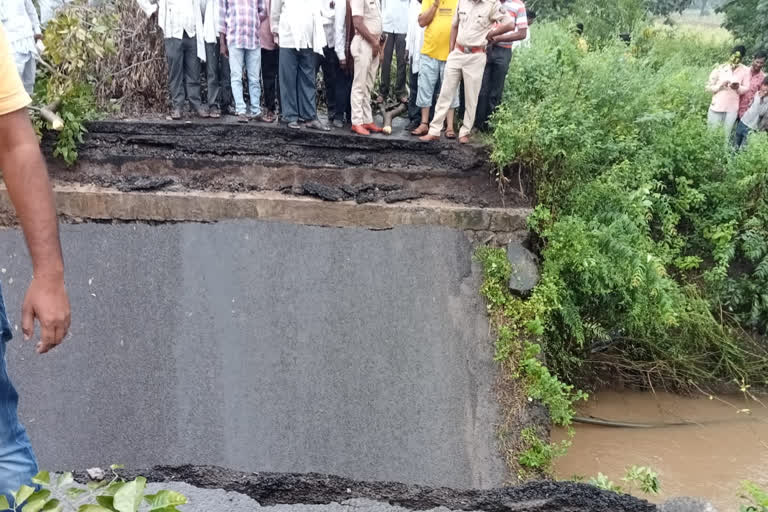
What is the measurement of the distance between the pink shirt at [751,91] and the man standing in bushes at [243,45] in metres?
5.11

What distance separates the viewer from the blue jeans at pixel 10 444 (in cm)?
158

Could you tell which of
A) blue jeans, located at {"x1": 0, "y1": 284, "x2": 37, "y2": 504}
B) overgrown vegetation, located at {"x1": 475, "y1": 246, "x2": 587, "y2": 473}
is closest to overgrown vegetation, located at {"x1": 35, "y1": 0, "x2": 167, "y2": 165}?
overgrown vegetation, located at {"x1": 475, "y1": 246, "x2": 587, "y2": 473}

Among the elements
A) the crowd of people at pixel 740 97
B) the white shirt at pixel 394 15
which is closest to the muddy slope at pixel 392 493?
the white shirt at pixel 394 15

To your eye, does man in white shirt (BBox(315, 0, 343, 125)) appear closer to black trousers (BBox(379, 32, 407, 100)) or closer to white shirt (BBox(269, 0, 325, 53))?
white shirt (BBox(269, 0, 325, 53))

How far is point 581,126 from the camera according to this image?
554cm

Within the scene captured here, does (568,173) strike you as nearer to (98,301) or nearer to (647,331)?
(647,331)

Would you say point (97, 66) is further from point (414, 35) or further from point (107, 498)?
point (107, 498)

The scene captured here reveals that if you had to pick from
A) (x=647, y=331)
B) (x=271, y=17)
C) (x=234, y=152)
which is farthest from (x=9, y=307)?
(x=647, y=331)

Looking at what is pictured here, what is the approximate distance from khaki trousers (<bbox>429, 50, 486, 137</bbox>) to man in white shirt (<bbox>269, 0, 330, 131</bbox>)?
104cm

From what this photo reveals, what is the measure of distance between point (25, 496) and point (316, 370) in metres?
3.42

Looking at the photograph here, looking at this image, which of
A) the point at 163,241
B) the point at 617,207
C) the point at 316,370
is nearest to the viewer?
the point at 316,370

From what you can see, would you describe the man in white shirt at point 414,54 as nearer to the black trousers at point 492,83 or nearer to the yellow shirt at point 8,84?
the black trousers at point 492,83

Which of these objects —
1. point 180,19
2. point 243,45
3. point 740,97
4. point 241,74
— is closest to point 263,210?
point 241,74

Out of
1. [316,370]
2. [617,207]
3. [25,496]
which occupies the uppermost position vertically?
[25,496]
